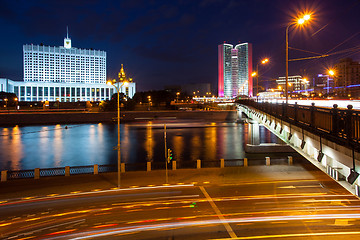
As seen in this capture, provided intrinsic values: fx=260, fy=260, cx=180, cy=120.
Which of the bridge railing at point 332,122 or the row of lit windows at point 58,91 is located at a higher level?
the row of lit windows at point 58,91

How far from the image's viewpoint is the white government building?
14162cm

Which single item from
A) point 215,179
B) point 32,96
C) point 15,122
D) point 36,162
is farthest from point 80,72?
point 215,179

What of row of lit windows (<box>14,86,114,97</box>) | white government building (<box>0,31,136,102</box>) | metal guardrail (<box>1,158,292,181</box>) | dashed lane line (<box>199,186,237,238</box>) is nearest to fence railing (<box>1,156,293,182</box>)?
metal guardrail (<box>1,158,292,181</box>)

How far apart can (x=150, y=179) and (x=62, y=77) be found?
6760 inches

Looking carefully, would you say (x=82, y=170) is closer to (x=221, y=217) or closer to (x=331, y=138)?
(x=221, y=217)

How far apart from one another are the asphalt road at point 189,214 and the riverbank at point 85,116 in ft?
199

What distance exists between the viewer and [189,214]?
1141 cm

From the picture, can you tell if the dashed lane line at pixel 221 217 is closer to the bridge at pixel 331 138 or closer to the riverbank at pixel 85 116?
the bridge at pixel 331 138

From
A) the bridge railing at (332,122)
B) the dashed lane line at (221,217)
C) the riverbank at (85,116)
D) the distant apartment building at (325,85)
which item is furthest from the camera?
the riverbank at (85,116)

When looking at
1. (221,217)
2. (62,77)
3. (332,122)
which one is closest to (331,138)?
(332,122)

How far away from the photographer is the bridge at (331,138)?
7184mm

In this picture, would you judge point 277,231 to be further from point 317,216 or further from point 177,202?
point 177,202

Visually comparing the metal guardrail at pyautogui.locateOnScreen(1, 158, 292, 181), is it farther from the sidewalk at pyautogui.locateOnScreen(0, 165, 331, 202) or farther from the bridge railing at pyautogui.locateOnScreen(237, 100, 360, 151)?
the bridge railing at pyautogui.locateOnScreen(237, 100, 360, 151)

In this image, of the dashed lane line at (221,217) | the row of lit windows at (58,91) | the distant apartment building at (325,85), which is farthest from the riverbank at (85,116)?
Answer: the dashed lane line at (221,217)
